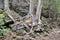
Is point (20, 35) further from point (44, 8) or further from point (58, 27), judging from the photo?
point (44, 8)

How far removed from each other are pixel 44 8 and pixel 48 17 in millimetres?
925

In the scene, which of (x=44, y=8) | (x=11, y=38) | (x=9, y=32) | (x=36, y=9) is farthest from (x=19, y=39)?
(x=44, y=8)

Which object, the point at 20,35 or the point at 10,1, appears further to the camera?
the point at 10,1

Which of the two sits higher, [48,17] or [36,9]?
[36,9]

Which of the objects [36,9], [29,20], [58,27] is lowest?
[58,27]

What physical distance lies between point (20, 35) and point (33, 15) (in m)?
1.90

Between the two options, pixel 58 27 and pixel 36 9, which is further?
pixel 58 27

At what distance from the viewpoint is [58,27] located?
11.8 meters

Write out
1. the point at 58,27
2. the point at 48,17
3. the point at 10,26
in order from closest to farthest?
the point at 10,26 → the point at 58,27 → the point at 48,17

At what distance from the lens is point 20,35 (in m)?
9.56

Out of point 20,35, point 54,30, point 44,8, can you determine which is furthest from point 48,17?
point 20,35

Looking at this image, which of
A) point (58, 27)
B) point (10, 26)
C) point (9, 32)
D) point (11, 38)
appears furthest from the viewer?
point (58, 27)

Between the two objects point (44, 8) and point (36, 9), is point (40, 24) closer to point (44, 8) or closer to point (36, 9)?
point (36, 9)

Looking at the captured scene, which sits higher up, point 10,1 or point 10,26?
point 10,1
